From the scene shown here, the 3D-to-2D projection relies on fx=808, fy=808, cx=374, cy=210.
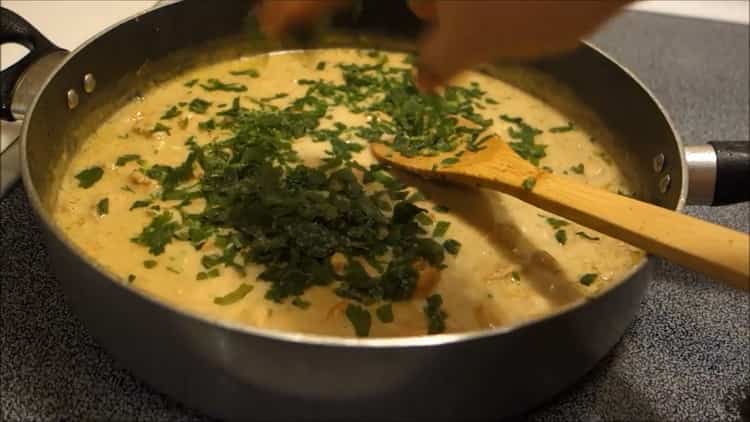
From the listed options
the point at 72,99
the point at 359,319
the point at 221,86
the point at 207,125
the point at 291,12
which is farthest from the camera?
the point at 221,86

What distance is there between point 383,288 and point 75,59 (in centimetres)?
48

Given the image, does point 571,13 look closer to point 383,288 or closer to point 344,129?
point 383,288

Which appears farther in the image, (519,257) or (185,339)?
(519,257)

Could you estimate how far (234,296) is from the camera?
850 millimetres

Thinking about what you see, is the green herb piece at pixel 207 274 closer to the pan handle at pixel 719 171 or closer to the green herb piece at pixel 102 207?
the green herb piece at pixel 102 207

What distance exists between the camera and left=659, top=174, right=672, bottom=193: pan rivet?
0.94 m

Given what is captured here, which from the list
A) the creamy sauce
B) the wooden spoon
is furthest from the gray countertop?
the wooden spoon

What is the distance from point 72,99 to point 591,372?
0.71 metres

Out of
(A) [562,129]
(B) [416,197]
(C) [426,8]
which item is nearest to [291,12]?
(C) [426,8]

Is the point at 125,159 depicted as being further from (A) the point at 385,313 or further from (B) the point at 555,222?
(B) the point at 555,222

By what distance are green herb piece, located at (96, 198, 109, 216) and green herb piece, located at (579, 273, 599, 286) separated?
57 centimetres

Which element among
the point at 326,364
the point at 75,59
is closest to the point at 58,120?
the point at 75,59

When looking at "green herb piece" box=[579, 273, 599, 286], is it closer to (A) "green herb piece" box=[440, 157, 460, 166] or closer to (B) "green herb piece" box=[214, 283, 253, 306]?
(A) "green herb piece" box=[440, 157, 460, 166]

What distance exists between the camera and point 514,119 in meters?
1.21
